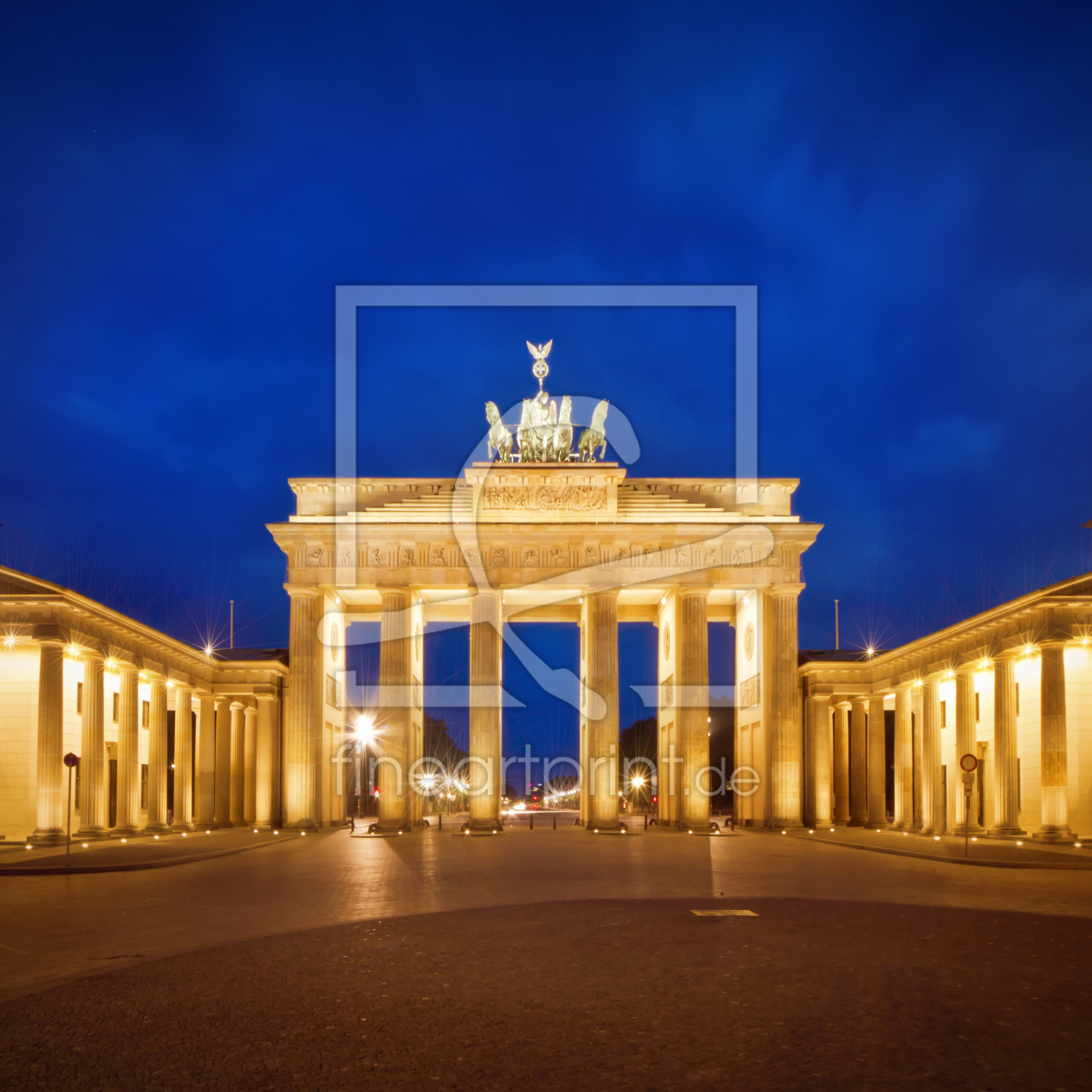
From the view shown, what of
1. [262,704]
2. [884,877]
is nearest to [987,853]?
[884,877]

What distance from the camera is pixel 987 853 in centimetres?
3195

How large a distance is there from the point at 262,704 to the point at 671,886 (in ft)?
122

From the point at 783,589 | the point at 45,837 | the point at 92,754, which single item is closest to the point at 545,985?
the point at 45,837

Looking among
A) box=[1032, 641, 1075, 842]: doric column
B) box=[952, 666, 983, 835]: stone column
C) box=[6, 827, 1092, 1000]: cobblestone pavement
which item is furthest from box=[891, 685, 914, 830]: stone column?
box=[6, 827, 1092, 1000]: cobblestone pavement

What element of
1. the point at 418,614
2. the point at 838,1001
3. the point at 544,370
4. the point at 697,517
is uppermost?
the point at 544,370

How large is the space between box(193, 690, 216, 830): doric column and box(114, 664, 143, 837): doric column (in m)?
3.69

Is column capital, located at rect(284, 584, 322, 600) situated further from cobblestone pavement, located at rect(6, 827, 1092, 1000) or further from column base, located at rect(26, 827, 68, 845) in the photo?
cobblestone pavement, located at rect(6, 827, 1092, 1000)

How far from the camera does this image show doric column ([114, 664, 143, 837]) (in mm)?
46219

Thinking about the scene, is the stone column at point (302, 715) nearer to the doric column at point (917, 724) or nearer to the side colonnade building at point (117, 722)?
the side colonnade building at point (117, 722)

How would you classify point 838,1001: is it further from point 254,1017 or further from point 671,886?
point 671,886

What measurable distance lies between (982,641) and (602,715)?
17418 mm

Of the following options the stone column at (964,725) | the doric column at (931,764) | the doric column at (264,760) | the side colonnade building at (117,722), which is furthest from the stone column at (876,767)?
the side colonnade building at (117,722)

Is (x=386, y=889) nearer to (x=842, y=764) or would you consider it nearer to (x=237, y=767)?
(x=237, y=767)

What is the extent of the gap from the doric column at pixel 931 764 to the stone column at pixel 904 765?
4.24ft
